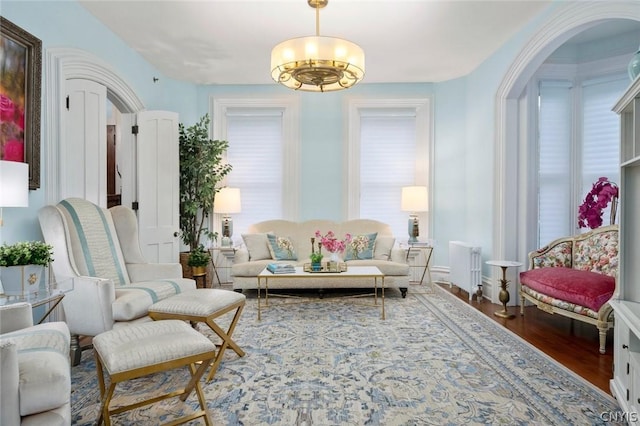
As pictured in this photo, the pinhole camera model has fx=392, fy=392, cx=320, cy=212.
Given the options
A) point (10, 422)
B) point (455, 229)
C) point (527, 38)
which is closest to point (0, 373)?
point (10, 422)

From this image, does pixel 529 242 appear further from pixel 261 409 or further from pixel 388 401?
pixel 261 409

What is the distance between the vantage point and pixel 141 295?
2789 mm

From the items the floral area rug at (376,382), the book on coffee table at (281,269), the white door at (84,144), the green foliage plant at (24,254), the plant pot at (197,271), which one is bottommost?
the floral area rug at (376,382)

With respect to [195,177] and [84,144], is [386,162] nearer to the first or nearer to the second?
[195,177]

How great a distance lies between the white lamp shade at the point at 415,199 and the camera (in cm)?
547

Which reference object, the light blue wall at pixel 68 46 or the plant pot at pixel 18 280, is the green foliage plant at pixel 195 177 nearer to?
the light blue wall at pixel 68 46

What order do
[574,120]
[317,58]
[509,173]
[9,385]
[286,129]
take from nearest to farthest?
[9,385] < [317,58] < [509,173] < [574,120] < [286,129]

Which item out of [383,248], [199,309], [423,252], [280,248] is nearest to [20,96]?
[199,309]

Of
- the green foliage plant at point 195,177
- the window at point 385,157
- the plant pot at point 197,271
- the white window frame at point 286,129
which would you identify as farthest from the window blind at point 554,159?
the plant pot at point 197,271

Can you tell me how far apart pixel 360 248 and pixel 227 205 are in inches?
77.1

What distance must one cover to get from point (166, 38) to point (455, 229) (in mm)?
4498

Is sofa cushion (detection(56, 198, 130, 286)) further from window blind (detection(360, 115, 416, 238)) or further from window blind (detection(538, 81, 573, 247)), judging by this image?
window blind (detection(538, 81, 573, 247))

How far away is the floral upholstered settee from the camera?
3113 millimetres

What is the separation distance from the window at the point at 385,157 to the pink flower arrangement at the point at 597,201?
2168mm
